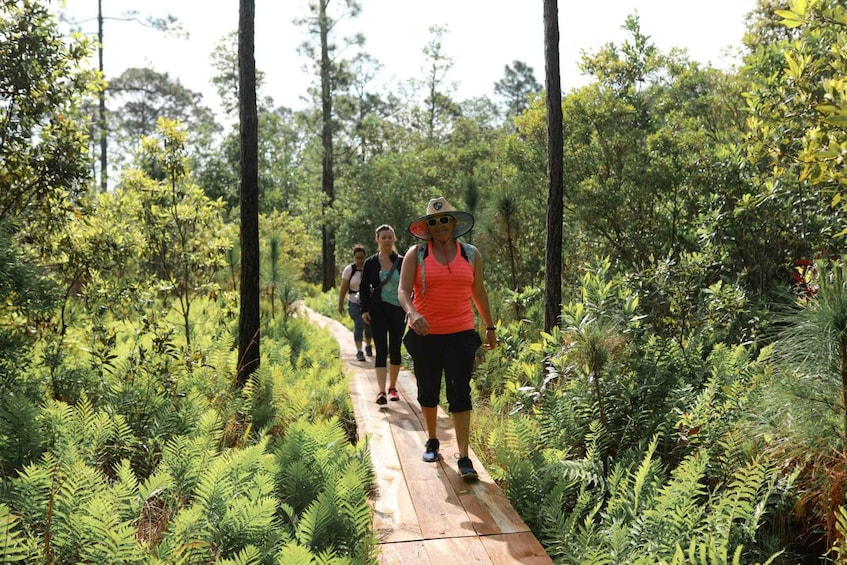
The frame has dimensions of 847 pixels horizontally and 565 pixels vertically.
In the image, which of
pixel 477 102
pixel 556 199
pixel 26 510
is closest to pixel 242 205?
pixel 556 199

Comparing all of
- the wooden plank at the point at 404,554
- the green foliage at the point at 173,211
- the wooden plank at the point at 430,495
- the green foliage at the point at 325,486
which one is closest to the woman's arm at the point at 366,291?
the wooden plank at the point at 430,495

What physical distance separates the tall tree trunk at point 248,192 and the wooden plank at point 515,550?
15.2 feet

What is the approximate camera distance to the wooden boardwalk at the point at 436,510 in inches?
132

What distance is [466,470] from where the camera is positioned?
4.36 meters

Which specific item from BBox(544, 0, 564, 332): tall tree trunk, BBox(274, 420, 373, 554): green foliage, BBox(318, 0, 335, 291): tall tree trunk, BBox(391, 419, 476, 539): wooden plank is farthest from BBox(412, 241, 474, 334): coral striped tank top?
BBox(318, 0, 335, 291): tall tree trunk

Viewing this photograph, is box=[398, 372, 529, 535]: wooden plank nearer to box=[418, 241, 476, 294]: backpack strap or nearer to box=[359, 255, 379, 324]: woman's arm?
box=[418, 241, 476, 294]: backpack strap

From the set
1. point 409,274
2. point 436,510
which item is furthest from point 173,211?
point 436,510

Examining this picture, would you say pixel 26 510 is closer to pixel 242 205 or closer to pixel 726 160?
pixel 242 205

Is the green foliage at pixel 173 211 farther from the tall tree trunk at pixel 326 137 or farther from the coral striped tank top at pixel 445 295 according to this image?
the tall tree trunk at pixel 326 137

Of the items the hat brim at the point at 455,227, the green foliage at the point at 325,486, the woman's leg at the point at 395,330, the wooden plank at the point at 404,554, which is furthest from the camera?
the woman's leg at the point at 395,330

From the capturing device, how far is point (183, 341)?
10.1 metres

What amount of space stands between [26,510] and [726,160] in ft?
26.1

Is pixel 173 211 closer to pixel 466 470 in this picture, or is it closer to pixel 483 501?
pixel 466 470

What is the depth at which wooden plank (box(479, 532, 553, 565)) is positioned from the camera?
3.25m
